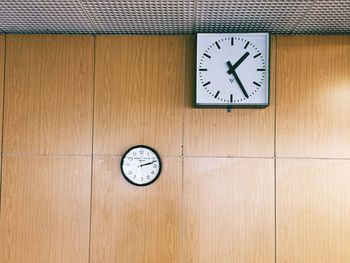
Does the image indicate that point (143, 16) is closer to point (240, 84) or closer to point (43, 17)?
point (43, 17)

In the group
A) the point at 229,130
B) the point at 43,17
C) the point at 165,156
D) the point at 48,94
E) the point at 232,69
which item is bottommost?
the point at 165,156

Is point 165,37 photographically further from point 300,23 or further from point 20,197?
point 20,197

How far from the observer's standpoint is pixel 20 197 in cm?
372

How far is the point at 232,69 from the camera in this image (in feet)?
11.8

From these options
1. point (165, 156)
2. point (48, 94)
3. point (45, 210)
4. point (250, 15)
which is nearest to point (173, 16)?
point (250, 15)

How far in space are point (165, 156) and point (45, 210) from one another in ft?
3.33

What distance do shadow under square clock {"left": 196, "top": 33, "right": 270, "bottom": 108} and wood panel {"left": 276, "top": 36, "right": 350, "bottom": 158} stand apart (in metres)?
0.20

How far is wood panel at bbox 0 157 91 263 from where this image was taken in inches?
145

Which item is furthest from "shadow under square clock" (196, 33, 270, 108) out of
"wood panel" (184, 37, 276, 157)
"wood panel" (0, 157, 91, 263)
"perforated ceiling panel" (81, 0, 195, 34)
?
"wood panel" (0, 157, 91, 263)

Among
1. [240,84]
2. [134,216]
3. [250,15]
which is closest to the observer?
[250,15]

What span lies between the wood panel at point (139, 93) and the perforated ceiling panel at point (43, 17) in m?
0.31

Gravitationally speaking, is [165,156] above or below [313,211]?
above

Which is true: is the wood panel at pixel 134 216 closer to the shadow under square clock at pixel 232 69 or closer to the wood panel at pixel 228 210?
the wood panel at pixel 228 210

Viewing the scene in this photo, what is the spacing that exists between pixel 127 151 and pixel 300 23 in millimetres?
1588
